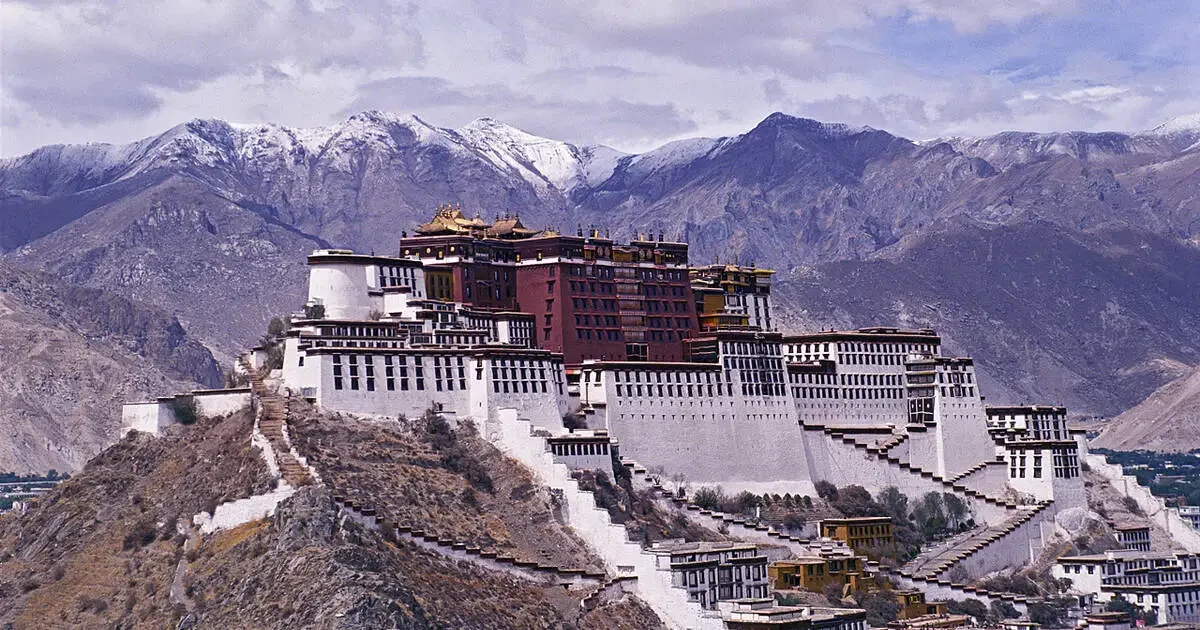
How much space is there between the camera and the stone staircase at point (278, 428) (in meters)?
122

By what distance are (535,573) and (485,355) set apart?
58.1ft

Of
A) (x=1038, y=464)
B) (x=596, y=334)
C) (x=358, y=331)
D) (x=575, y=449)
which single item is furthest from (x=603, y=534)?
(x=1038, y=464)

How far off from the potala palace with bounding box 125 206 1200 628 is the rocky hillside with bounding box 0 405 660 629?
13.0 feet

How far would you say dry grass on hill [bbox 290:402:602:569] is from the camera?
125088 millimetres

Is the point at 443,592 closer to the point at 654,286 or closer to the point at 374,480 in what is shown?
the point at 374,480

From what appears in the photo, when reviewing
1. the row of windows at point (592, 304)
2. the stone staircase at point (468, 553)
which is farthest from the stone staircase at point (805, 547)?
the stone staircase at point (468, 553)

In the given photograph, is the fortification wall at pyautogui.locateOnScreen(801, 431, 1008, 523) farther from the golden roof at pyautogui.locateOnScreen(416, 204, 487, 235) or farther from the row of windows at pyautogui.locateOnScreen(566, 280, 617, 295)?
the golden roof at pyautogui.locateOnScreen(416, 204, 487, 235)

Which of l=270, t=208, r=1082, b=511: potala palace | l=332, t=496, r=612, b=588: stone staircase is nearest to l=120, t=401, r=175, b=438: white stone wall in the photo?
l=270, t=208, r=1082, b=511: potala palace

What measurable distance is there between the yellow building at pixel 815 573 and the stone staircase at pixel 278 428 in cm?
2660

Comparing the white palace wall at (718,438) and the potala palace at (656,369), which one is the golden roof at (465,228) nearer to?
the potala palace at (656,369)

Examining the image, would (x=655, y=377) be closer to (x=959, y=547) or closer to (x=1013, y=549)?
(x=959, y=547)

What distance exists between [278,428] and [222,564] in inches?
444

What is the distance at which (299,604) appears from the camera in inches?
4353

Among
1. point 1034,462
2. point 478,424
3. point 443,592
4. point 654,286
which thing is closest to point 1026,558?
point 1034,462
